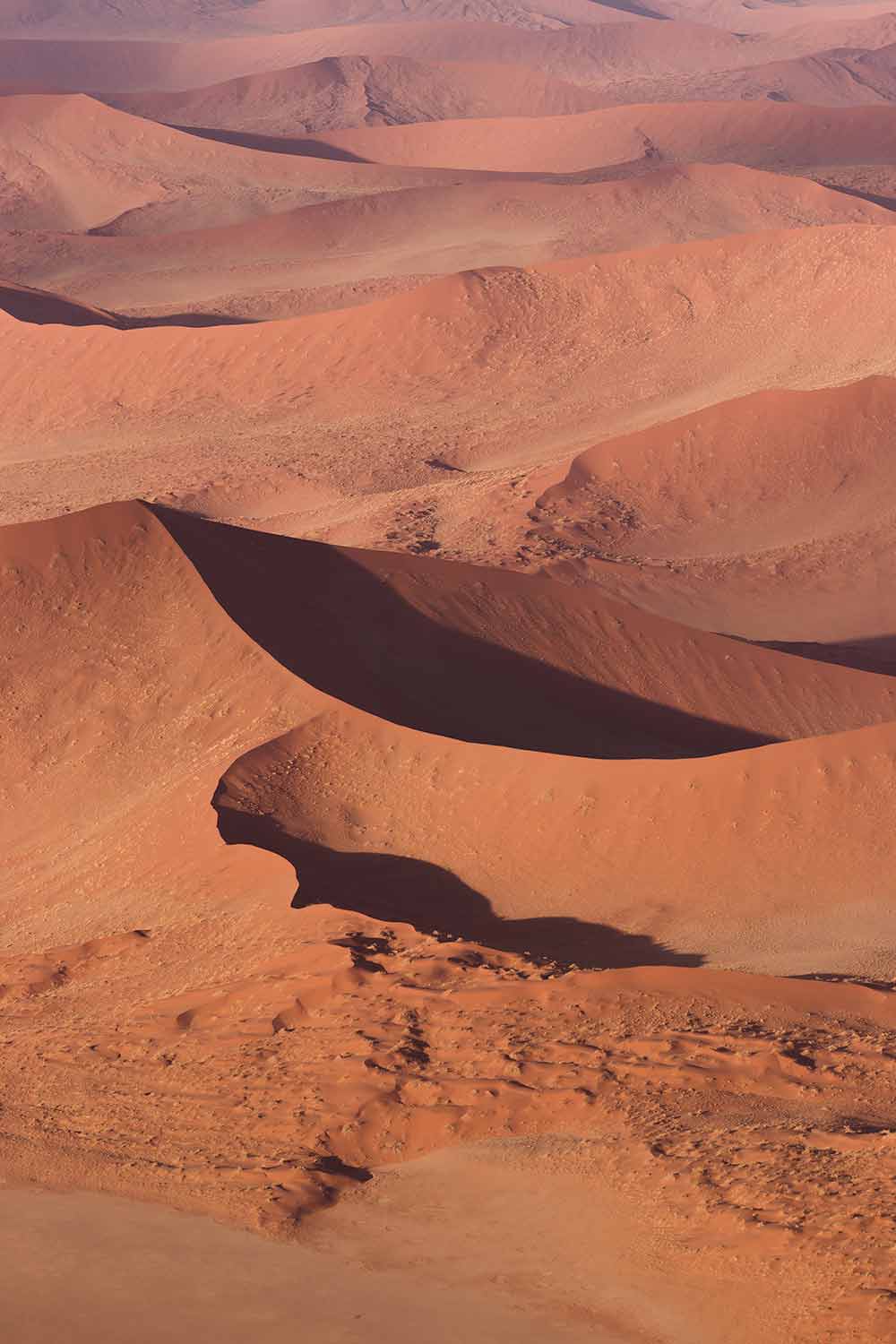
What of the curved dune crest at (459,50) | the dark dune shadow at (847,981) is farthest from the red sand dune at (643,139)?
the dark dune shadow at (847,981)

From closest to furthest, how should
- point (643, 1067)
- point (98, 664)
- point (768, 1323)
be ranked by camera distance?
1. point (768, 1323)
2. point (643, 1067)
3. point (98, 664)

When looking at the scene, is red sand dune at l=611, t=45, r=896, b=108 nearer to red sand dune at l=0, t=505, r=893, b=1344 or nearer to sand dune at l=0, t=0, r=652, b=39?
sand dune at l=0, t=0, r=652, b=39

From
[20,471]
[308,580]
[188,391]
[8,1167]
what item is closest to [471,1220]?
[8,1167]

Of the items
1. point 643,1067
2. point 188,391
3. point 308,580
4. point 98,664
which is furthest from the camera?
point 188,391

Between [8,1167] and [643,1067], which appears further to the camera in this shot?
[643,1067]

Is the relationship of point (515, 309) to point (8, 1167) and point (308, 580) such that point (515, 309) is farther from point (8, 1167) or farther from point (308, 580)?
point (8, 1167)

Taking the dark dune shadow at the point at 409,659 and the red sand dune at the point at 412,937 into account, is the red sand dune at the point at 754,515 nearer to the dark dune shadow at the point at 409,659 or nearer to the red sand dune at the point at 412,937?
the red sand dune at the point at 412,937

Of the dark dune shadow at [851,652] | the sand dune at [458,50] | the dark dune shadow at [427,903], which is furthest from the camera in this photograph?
the sand dune at [458,50]
